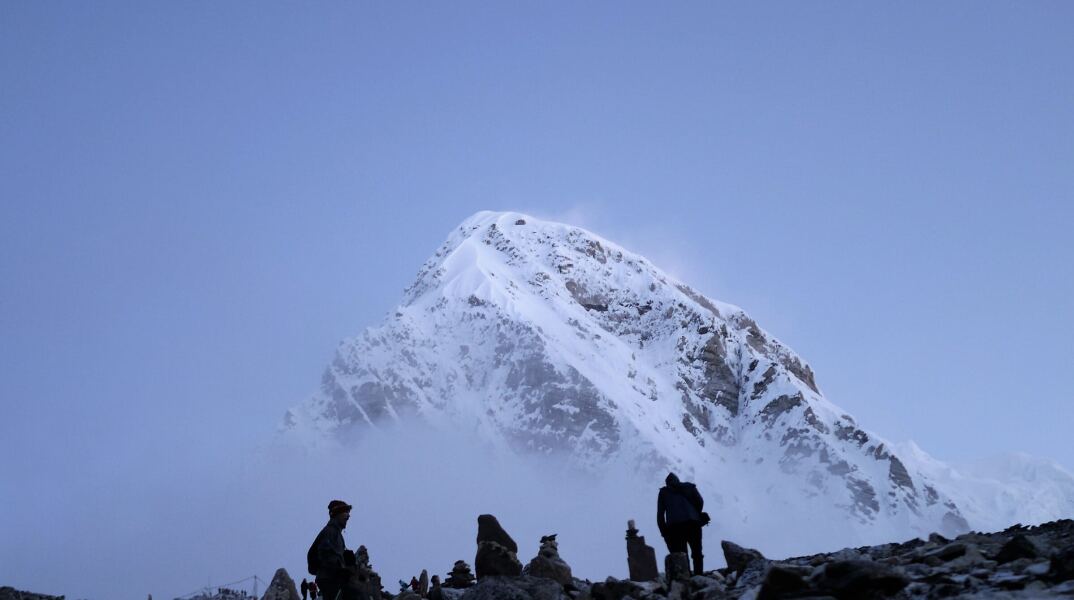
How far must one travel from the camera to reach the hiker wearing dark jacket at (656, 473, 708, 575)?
1345 centimetres

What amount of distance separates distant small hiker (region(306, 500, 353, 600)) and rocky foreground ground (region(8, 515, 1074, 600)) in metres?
0.18

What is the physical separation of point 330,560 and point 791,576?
17.2ft

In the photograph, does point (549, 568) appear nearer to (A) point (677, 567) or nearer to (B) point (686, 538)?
(B) point (686, 538)

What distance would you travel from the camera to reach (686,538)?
1362 cm

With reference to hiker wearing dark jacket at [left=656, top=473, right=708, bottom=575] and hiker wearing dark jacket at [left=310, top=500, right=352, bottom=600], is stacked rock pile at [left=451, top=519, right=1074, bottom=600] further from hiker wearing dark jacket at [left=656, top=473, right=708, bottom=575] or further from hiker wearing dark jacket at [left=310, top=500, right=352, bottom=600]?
hiker wearing dark jacket at [left=310, top=500, right=352, bottom=600]

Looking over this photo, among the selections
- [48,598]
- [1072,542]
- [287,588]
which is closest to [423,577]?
[287,588]

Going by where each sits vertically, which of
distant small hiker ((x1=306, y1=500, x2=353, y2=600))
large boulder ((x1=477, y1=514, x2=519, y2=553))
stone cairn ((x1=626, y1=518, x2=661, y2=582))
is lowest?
distant small hiker ((x1=306, y1=500, x2=353, y2=600))

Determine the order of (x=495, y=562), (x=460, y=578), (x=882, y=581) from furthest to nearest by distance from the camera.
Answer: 1. (x=460, y=578)
2. (x=495, y=562)
3. (x=882, y=581)

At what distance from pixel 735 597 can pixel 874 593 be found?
7.88 ft

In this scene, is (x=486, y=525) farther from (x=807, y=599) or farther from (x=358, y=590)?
(x=807, y=599)

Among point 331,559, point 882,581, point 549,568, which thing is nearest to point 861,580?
point 882,581

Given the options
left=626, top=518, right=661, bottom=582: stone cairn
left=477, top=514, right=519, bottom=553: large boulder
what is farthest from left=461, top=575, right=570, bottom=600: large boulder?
left=477, top=514, right=519, bottom=553: large boulder

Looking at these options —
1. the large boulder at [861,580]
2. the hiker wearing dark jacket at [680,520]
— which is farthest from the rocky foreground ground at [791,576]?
the hiker wearing dark jacket at [680,520]

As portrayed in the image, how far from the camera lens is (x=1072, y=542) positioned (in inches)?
420
